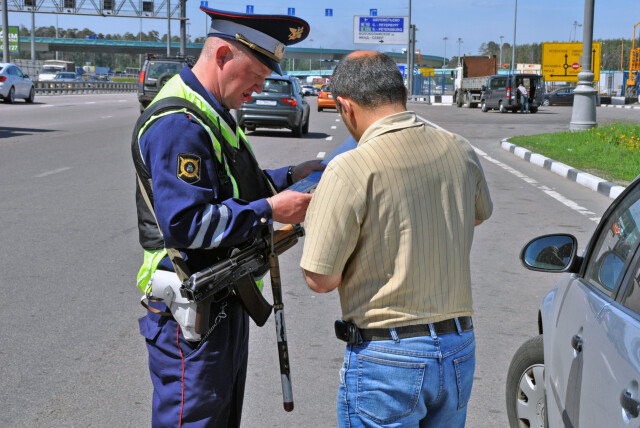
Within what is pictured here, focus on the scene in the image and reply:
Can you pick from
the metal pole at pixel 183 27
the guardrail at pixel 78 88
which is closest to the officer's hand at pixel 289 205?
the guardrail at pixel 78 88

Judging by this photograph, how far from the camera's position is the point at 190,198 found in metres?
2.43

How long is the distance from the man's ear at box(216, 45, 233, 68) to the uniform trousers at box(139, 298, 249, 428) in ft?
2.39

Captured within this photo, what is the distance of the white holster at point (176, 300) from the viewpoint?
252 cm

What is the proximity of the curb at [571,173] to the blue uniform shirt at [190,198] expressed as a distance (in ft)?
27.7

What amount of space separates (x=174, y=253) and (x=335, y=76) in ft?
2.26

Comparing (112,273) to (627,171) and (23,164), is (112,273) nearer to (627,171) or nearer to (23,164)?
(23,164)

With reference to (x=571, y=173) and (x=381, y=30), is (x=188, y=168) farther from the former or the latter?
(x=381, y=30)

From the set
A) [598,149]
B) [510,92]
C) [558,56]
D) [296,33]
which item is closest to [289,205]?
[296,33]

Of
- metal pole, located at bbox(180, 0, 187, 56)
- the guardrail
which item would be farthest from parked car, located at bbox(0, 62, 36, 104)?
metal pole, located at bbox(180, 0, 187, 56)

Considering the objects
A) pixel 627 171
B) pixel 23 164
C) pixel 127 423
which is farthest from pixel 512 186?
pixel 127 423

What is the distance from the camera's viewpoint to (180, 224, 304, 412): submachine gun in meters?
2.47

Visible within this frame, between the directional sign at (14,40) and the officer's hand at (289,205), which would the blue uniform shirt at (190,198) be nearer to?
the officer's hand at (289,205)

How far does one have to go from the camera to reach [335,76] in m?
2.44

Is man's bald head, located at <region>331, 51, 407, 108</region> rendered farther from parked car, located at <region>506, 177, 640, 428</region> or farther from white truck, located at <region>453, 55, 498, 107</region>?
white truck, located at <region>453, 55, 498, 107</region>
